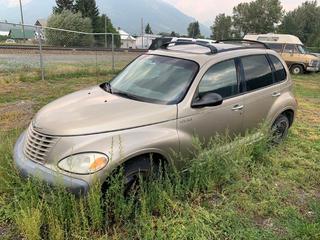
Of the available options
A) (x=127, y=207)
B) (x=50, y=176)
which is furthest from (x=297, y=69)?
(x=50, y=176)

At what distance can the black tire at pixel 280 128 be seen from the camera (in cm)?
596

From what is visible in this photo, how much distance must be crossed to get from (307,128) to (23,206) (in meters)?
6.14

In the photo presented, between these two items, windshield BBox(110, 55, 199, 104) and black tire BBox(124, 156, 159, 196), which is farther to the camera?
windshield BBox(110, 55, 199, 104)

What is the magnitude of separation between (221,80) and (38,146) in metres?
2.51

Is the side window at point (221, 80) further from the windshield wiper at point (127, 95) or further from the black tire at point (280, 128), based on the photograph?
the black tire at point (280, 128)

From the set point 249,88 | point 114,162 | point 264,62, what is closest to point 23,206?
point 114,162

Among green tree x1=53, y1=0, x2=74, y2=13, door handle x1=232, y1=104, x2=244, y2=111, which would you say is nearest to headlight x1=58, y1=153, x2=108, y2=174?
door handle x1=232, y1=104, x2=244, y2=111

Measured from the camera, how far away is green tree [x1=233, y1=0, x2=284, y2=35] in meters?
65.4

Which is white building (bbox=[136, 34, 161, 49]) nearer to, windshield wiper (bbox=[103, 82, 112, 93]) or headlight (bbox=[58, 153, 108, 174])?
windshield wiper (bbox=[103, 82, 112, 93])

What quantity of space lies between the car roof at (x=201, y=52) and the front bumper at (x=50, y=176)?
225cm

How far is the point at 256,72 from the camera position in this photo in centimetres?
540

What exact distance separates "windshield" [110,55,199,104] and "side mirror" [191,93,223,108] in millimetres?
192

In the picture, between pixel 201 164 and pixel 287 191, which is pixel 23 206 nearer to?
pixel 201 164

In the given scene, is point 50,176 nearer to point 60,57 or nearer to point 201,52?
point 201,52
